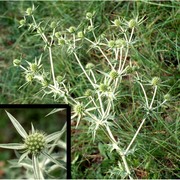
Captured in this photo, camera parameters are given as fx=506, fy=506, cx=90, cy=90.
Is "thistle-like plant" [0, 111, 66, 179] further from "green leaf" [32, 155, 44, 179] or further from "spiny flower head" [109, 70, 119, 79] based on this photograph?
"spiny flower head" [109, 70, 119, 79]

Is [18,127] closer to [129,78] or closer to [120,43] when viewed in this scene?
[120,43]

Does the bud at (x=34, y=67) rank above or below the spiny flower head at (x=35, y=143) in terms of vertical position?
above

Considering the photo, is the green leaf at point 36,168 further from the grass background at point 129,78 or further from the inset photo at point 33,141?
the grass background at point 129,78

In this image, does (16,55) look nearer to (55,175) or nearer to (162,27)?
(162,27)

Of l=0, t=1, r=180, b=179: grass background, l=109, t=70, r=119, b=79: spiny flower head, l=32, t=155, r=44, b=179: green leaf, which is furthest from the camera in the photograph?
l=0, t=1, r=180, b=179: grass background

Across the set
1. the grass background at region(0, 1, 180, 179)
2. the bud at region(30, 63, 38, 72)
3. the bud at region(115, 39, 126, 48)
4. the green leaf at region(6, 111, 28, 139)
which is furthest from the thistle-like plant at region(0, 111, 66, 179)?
the grass background at region(0, 1, 180, 179)

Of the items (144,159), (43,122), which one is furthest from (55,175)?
(144,159)

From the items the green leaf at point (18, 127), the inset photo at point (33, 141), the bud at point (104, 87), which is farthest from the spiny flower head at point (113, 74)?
the green leaf at point (18, 127)

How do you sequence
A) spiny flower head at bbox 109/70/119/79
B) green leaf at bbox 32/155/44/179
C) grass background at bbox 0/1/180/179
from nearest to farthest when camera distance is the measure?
green leaf at bbox 32/155/44/179, spiny flower head at bbox 109/70/119/79, grass background at bbox 0/1/180/179
